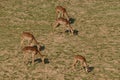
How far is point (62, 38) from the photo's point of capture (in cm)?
3161

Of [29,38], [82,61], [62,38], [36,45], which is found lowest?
[82,61]

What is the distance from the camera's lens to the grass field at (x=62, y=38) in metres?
25.3

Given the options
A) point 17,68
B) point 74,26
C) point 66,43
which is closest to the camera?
point 17,68

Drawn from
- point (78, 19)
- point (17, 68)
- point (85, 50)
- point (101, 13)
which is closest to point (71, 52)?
point (85, 50)

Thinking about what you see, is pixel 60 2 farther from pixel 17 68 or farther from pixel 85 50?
pixel 17 68

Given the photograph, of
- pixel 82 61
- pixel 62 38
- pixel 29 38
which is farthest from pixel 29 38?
pixel 82 61

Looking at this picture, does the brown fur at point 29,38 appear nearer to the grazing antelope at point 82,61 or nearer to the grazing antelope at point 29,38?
the grazing antelope at point 29,38

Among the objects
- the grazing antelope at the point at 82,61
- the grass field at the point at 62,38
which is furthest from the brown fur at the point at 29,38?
the grazing antelope at the point at 82,61

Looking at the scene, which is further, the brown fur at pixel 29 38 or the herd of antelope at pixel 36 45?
the brown fur at pixel 29 38

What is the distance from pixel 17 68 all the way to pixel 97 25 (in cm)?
1283

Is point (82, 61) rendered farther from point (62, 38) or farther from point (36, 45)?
point (62, 38)

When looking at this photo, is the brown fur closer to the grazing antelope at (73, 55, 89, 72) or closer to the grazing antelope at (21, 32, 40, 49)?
the grazing antelope at (21, 32, 40, 49)

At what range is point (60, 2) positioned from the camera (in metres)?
41.0

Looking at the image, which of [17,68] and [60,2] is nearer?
[17,68]
